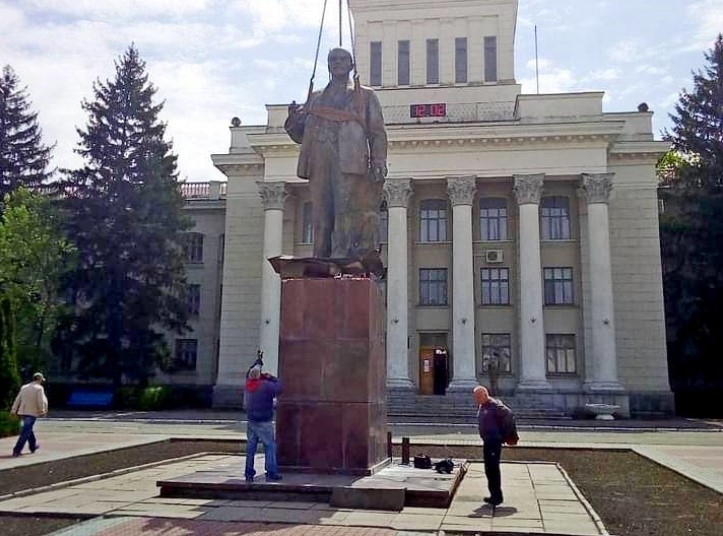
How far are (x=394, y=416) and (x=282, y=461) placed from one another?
20.1 m

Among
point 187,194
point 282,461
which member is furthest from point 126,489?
point 187,194

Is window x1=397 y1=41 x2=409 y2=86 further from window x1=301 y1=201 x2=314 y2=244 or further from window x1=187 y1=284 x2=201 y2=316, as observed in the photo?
window x1=187 y1=284 x2=201 y2=316

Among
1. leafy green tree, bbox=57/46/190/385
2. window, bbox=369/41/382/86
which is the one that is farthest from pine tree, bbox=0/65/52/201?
window, bbox=369/41/382/86

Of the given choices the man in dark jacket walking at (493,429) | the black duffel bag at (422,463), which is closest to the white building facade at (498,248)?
the black duffel bag at (422,463)

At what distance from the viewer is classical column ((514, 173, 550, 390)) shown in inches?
1202

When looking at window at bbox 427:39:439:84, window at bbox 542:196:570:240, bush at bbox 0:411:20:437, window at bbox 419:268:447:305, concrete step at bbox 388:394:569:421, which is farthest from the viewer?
window at bbox 427:39:439:84

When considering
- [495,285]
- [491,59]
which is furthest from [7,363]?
[491,59]

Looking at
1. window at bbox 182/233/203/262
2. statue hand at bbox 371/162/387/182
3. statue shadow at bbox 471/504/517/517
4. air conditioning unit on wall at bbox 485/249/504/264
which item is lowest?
statue shadow at bbox 471/504/517/517

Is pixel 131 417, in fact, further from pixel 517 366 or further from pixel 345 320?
pixel 345 320

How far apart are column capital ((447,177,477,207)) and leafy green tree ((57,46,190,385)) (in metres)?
13.8

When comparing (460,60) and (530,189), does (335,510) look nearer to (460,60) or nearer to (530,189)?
(530,189)

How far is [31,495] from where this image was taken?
8781mm

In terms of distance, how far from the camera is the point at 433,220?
34906 mm

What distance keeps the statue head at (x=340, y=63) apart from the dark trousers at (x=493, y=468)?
5.29 m
